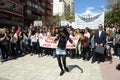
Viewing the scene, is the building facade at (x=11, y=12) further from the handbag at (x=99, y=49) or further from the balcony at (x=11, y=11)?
the handbag at (x=99, y=49)

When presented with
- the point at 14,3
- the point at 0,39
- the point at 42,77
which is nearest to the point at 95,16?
the point at 0,39

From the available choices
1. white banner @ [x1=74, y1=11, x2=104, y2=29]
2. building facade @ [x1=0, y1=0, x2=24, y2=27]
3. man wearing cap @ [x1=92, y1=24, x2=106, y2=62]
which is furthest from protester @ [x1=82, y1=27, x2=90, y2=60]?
building facade @ [x1=0, y1=0, x2=24, y2=27]

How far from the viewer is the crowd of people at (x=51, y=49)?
42.1 ft

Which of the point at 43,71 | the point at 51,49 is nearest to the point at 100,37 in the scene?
the point at 43,71

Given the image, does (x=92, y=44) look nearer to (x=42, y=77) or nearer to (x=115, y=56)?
(x=115, y=56)

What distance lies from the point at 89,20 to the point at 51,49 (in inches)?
116

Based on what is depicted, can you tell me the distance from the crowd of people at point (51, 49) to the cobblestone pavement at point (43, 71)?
1129 mm

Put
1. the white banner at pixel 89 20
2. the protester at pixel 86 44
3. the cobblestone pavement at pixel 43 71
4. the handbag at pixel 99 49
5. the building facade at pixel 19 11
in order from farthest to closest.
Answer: the building facade at pixel 19 11, the white banner at pixel 89 20, the protester at pixel 86 44, the handbag at pixel 99 49, the cobblestone pavement at pixel 43 71

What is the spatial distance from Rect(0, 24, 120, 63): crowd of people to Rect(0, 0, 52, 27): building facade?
38300 millimetres

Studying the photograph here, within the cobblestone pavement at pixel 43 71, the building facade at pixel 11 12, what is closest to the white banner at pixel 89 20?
the cobblestone pavement at pixel 43 71

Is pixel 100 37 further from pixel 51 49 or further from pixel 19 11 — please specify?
pixel 19 11

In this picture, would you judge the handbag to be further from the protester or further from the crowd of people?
the protester

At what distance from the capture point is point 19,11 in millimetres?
64625

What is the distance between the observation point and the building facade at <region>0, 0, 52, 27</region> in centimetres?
5466
